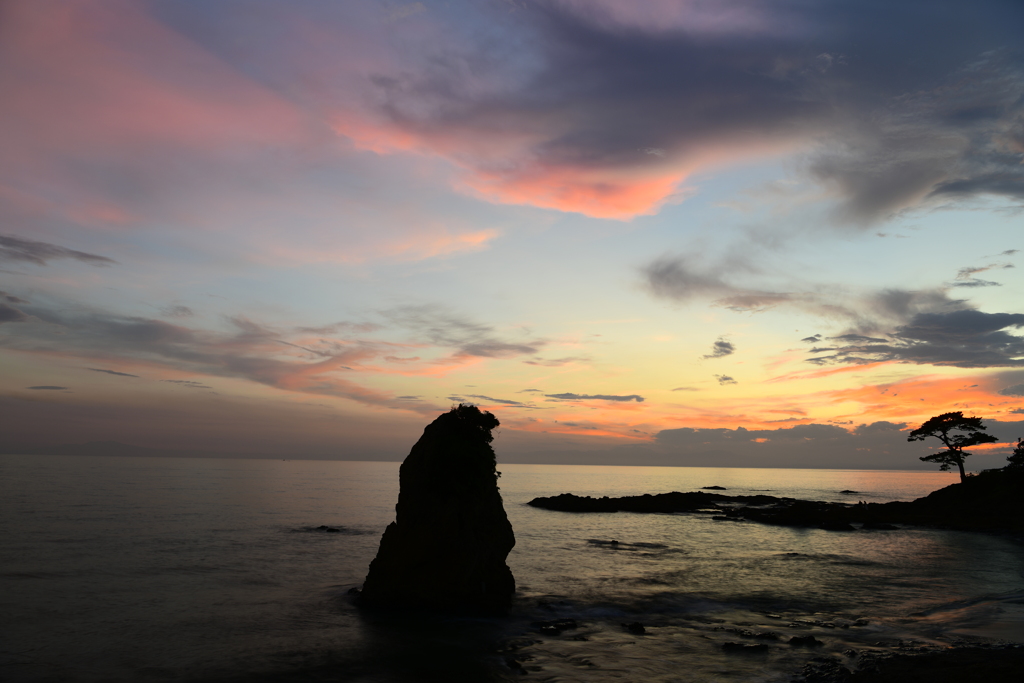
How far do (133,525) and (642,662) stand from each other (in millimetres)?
58932

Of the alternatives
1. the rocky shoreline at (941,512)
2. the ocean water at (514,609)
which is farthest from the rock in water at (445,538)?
the rocky shoreline at (941,512)

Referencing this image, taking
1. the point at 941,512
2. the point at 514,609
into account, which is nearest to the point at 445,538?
the point at 514,609

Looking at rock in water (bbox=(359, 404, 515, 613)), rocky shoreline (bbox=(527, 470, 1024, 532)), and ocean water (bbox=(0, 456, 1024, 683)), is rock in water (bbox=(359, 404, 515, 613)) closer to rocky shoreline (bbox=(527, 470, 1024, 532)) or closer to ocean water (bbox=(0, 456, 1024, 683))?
ocean water (bbox=(0, 456, 1024, 683))

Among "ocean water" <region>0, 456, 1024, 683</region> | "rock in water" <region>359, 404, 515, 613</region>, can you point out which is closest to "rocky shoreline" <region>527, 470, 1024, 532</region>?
"ocean water" <region>0, 456, 1024, 683</region>

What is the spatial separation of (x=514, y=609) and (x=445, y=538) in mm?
5199

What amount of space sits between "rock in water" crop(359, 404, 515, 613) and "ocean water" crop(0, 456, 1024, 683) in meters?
1.45

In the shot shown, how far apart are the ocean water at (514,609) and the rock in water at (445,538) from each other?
145 centimetres

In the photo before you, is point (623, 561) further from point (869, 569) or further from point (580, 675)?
point (580, 675)

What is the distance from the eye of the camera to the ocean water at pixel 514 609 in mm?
19453

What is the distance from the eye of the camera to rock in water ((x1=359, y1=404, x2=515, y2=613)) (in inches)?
1030

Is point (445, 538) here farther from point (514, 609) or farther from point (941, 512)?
point (941, 512)

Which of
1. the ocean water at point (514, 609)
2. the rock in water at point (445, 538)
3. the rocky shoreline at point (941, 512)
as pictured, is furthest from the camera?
the rocky shoreline at point (941, 512)

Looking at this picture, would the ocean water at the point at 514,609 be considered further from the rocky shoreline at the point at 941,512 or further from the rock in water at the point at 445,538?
the rocky shoreline at the point at 941,512

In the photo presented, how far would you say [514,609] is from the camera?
27047 millimetres
